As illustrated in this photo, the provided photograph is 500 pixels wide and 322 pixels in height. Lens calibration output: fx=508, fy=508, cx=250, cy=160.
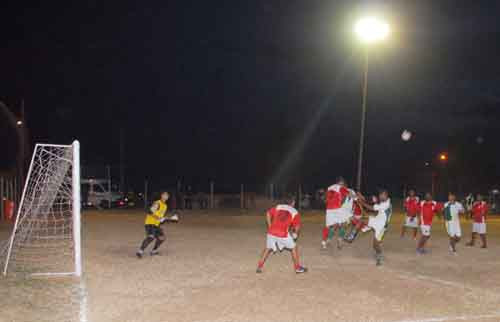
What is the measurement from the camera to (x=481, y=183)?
175 feet

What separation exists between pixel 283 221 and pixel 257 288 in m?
1.64

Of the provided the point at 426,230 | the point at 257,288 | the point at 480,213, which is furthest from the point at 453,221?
the point at 257,288

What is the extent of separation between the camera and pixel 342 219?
45.8ft

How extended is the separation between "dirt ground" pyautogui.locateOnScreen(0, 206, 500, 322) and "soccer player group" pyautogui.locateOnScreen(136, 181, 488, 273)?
47cm

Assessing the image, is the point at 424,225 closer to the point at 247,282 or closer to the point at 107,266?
the point at 247,282

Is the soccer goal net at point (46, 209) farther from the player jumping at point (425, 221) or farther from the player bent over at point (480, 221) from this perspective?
the player bent over at point (480, 221)

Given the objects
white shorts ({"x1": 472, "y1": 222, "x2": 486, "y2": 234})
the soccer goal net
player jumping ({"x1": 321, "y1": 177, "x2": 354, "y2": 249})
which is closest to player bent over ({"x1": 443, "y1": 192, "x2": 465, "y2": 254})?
white shorts ({"x1": 472, "y1": 222, "x2": 486, "y2": 234})

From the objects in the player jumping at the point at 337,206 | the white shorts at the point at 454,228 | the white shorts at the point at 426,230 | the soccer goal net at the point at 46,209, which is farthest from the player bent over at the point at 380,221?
the soccer goal net at the point at 46,209

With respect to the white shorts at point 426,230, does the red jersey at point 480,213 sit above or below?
above

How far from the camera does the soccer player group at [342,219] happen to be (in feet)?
33.6

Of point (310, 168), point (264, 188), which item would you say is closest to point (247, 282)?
point (264, 188)

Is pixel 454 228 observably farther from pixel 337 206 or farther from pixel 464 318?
pixel 464 318

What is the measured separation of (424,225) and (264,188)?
23.7 metres

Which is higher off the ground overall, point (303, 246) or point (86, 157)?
point (86, 157)
